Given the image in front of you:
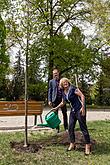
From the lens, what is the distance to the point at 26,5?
9.40 m

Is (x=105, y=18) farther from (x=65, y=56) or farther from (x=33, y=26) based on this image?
(x=33, y=26)

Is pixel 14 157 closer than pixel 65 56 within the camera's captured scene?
Yes

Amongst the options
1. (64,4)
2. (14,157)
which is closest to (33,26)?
(14,157)

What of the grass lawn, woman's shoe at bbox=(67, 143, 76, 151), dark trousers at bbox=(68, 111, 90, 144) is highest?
dark trousers at bbox=(68, 111, 90, 144)

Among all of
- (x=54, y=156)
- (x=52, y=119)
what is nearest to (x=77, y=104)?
(x=54, y=156)

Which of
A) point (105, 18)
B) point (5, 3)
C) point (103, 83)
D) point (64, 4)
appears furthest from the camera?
point (103, 83)

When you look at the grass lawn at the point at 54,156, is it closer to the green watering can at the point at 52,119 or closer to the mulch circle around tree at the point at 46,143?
the mulch circle around tree at the point at 46,143

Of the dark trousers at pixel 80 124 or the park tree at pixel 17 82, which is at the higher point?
the park tree at pixel 17 82

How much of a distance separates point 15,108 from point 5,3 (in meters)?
11.2

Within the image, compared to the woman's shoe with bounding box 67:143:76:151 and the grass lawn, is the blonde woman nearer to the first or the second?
the woman's shoe with bounding box 67:143:76:151

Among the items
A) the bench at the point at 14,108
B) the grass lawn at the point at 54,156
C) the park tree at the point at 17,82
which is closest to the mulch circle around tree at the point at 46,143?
the grass lawn at the point at 54,156

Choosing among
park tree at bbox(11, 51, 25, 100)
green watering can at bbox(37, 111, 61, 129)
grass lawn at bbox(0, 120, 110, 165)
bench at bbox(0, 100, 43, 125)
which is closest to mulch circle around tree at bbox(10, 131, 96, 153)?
grass lawn at bbox(0, 120, 110, 165)

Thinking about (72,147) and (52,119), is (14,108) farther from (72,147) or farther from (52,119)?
(72,147)

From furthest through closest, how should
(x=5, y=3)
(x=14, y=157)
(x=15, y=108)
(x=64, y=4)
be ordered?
(x=64, y=4) → (x=5, y=3) → (x=15, y=108) → (x=14, y=157)
